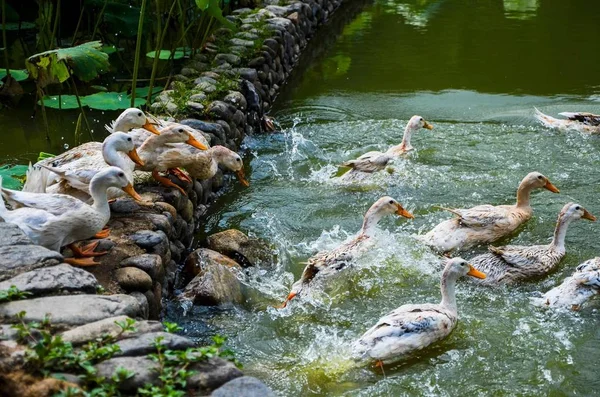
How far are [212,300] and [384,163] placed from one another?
2.93 metres

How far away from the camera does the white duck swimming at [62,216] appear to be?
17.6ft

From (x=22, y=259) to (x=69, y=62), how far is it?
502 centimetres

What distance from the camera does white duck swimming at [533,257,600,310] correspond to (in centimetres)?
622

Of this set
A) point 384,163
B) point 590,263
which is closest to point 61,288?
point 590,263

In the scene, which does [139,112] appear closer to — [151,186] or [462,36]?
[151,186]

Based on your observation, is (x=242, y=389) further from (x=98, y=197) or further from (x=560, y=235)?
(x=560, y=235)

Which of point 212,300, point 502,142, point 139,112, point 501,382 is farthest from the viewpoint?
point 502,142

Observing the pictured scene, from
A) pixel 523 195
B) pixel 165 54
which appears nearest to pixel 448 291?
pixel 523 195

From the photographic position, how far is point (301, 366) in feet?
18.6

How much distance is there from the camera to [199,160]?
7324 millimetres

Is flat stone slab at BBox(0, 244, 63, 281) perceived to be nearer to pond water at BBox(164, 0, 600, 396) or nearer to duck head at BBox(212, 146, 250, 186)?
pond water at BBox(164, 0, 600, 396)

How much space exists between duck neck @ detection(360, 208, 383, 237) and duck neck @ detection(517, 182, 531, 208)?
1.34 meters

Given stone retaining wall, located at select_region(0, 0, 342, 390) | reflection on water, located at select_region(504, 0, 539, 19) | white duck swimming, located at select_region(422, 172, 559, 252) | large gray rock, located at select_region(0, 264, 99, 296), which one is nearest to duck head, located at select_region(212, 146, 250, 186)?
stone retaining wall, located at select_region(0, 0, 342, 390)

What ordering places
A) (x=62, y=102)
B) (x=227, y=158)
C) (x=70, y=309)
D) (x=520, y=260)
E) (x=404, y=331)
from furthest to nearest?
(x=62, y=102) → (x=227, y=158) → (x=520, y=260) → (x=404, y=331) → (x=70, y=309)
